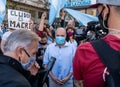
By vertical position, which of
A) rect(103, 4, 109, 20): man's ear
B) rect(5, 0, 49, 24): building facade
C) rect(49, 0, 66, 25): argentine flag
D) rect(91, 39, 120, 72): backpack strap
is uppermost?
rect(103, 4, 109, 20): man's ear

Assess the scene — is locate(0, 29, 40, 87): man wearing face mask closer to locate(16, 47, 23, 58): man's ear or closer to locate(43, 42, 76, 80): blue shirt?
locate(16, 47, 23, 58): man's ear

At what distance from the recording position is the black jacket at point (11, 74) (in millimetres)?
2119

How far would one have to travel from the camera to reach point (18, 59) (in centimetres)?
266

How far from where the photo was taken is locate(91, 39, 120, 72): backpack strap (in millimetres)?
2346

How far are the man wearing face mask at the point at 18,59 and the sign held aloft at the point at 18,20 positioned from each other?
3189mm

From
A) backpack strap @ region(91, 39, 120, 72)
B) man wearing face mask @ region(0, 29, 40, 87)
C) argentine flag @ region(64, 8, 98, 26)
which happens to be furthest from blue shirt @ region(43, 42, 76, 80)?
argentine flag @ region(64, 8, 98, 26)

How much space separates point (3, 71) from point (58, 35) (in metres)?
4.29

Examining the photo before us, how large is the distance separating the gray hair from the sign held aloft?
352 centimetres

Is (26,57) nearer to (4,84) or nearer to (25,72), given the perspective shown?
(25,72)

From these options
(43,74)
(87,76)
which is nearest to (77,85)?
(87,76)

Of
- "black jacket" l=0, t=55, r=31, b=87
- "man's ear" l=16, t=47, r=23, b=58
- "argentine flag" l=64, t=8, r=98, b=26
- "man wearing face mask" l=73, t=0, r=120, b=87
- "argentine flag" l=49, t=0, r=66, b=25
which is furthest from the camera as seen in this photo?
"argentine flag" l=64, t=8, r=98, b=26

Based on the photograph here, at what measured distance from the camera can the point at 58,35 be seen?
646 cm

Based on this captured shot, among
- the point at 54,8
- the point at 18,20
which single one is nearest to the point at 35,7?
the point at 54,8

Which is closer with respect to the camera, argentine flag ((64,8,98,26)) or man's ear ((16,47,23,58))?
man's ear ((16,47,23,58))
